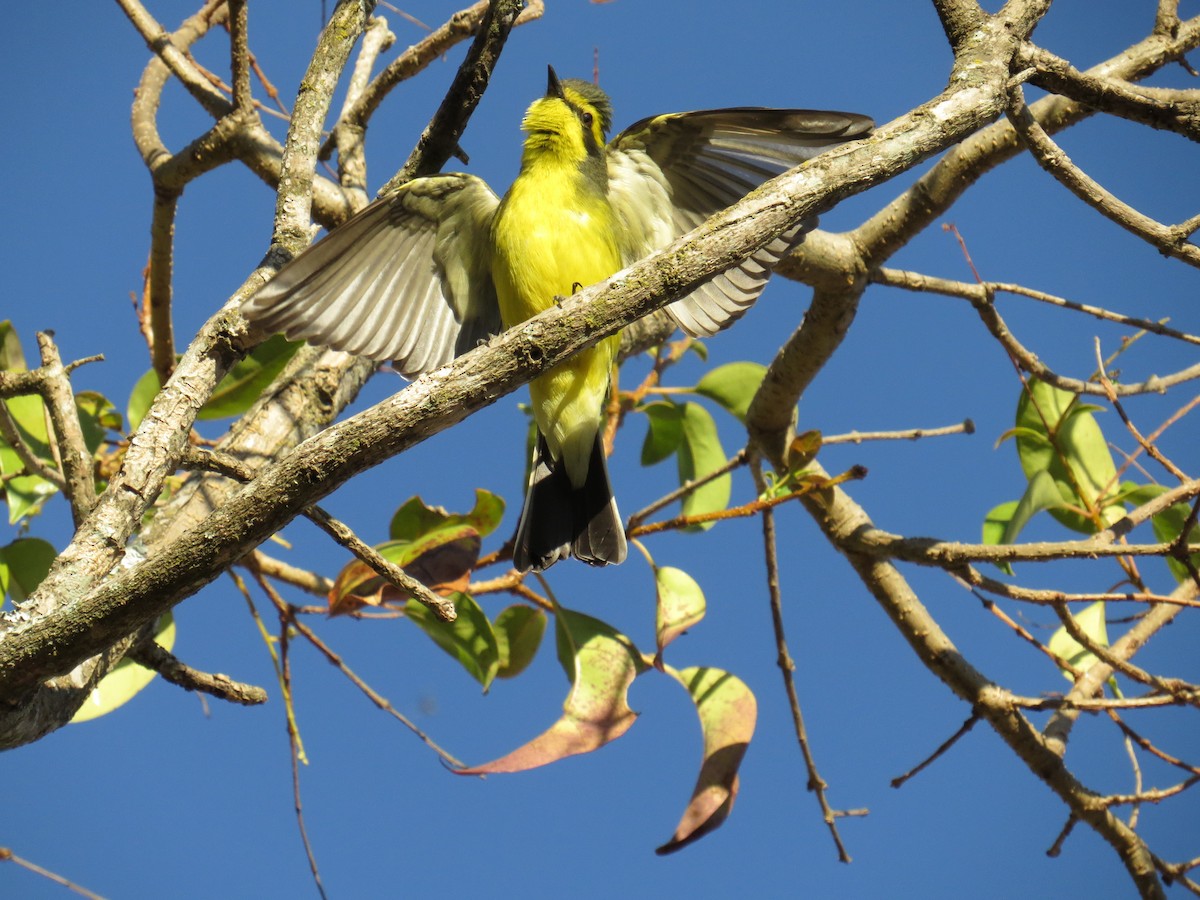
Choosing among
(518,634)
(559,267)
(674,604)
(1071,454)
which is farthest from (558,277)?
(1071,454)

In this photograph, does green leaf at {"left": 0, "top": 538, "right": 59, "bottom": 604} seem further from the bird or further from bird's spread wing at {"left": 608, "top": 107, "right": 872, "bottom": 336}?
bird's spread wing at {"left": 608, "top": 107, "right": 872, "bottom": 336}

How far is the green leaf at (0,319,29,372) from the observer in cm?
311

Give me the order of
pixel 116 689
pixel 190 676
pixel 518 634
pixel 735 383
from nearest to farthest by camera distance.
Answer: pixel 190 676 → pixel 116 689 → pixel 518 634 → pixel 735 383

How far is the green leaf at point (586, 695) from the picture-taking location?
3.00m

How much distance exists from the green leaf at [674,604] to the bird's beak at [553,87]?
1.73m

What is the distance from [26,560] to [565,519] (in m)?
1.59

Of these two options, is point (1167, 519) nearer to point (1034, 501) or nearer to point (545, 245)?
point (1034, 501)

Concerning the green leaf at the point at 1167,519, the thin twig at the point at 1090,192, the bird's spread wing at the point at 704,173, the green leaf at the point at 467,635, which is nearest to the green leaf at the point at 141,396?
the green leaf at the point at 467,635

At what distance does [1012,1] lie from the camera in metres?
2.19

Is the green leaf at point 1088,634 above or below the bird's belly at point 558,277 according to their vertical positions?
below

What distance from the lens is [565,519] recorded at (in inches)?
137

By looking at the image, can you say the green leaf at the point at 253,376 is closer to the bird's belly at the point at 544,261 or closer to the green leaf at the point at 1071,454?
the bird's belly at the point at 544,261

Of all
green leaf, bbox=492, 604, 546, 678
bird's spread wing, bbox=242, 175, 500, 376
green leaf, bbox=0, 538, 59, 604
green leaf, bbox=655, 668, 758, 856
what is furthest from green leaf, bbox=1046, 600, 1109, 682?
green leaf, bbox=0, 538, 59, 604

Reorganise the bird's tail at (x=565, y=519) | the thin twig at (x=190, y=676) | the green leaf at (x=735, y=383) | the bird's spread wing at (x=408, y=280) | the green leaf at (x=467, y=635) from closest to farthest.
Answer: the thin twig at (x=190, y=676)
the bird's spread wing at (x=408, y=280)
the green leaf at (x=467, y=635)
the bird's tail at (x=565, y=519)
the green leaf at (x=735, y=383)
